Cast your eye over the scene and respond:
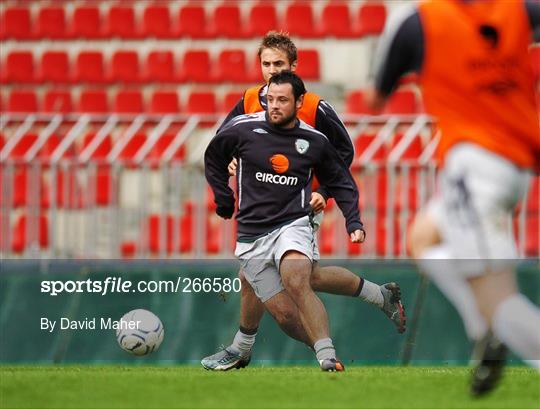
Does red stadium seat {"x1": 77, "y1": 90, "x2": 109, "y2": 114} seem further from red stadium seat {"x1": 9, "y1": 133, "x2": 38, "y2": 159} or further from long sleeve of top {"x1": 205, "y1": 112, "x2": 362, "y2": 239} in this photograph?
long sleeve of top {"x1": 205, "y1": 112, "x2": 362, "y2": 239}

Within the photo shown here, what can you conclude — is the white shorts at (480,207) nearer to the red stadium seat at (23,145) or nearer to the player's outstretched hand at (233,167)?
the player's outstretched hand at (233,167)

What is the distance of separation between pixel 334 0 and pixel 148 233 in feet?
17.1

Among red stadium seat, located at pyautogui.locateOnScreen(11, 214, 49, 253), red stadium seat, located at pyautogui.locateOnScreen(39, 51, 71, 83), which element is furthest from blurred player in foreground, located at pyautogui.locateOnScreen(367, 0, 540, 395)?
red stadium seat, located at pyautogui.locateOnScreen(39, 51, 71, 83)

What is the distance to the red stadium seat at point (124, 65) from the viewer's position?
669 inches

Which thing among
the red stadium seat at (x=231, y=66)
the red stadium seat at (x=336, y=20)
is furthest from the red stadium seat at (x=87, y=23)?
the red stadium seat at (x=336, y=20)

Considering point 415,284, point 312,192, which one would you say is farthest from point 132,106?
point 312,192

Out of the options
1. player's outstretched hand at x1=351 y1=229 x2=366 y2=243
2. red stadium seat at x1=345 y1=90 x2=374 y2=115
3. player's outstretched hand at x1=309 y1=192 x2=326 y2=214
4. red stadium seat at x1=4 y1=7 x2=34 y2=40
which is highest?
red stadium seat at x1=4 y1=7 x2=34 y2=40

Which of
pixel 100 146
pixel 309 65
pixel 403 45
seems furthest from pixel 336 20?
pixel 403 45

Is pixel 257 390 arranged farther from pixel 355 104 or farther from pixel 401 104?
pixel 355 104

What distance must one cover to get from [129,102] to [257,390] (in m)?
9.78

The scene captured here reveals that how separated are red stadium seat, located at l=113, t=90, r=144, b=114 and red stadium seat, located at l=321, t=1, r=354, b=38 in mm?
2367

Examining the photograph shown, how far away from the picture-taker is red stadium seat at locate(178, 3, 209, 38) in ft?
56.2

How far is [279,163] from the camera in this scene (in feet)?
26.9

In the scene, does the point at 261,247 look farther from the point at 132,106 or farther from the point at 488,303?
the point at 132,106
